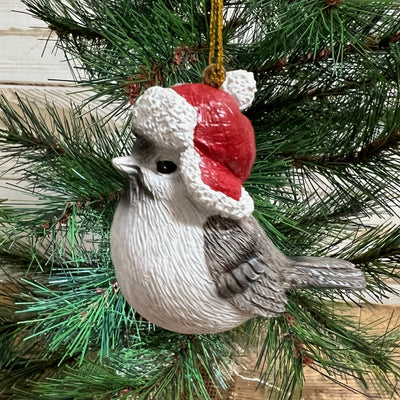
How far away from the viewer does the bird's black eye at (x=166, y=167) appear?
0.30 meters

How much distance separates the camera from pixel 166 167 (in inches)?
12.0

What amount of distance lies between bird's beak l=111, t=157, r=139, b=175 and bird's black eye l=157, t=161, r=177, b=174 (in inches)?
0.6

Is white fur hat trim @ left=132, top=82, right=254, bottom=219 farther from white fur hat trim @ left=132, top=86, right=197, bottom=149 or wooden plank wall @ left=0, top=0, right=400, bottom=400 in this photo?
wooden plank wall @ left=0, top=0, right=400, bottom=400

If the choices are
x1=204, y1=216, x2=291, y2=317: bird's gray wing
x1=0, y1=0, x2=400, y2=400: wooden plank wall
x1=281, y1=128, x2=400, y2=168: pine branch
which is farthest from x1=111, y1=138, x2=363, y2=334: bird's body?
x1=0, y1=0, x2=400, y2=400: wooden plank wall

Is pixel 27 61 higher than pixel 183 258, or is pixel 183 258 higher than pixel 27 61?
pixel 183 258

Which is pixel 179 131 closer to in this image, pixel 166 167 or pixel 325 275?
pixel 166 167

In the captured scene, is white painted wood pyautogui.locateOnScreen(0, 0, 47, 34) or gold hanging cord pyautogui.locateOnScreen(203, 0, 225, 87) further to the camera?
white painted wood pyautogui.locateOnScreen(0, 0, 47, 34)

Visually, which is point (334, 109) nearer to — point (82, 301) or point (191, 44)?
point (191, 44)

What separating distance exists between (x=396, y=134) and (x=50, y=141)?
1.12ft

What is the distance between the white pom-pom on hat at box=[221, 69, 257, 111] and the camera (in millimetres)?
328

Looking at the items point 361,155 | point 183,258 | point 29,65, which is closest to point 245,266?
point 183,258

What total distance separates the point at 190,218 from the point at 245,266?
0.05m

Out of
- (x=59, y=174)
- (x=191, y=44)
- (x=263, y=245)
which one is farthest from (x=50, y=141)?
(x=263, y=245)

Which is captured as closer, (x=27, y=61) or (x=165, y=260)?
(x=165, y=260)
